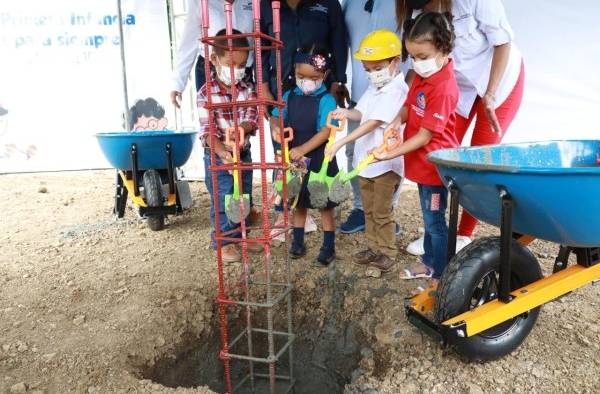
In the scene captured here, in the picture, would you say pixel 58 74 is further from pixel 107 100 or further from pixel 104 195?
pixel 104 195

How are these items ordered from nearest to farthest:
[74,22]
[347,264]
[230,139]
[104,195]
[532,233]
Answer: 1. [532,233]
2. [230,139]
3. [347,264]
4. [104,195]
5. [74,22]

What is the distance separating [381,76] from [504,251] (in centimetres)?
110

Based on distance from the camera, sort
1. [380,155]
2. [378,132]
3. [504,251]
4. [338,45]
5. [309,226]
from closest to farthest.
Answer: [504,251]
[380,155]
[378,132]
[338,45]
[309,226]

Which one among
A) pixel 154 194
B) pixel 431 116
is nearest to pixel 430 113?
pixel 431 116

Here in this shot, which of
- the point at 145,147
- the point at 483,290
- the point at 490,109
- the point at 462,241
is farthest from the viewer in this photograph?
the point at 145,147

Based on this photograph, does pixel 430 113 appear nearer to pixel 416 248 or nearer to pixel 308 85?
pixel 308 85

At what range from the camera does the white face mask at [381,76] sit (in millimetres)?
2355

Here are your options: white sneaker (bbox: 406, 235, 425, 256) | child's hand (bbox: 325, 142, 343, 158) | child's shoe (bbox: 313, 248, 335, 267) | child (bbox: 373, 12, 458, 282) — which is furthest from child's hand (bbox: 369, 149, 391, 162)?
white sneaker (bbox: 406, 235, 425, 256)

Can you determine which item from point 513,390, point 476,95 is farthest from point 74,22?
point 513,390

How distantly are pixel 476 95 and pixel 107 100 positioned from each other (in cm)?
481

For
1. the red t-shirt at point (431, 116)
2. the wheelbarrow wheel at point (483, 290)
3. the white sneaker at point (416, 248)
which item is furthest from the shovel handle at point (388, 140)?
the white sneaker at point (416, 248)

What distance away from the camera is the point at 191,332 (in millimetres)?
2441

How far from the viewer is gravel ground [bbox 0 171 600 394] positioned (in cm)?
183

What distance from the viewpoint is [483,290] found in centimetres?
187
